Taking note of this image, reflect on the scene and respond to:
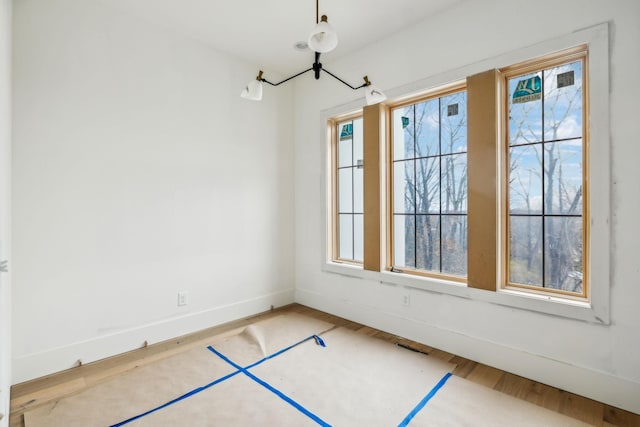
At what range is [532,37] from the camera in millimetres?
2260

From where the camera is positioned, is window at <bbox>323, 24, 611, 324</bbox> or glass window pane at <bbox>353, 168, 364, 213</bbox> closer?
window at <bbox>323, 24, 611, 324</bbox>

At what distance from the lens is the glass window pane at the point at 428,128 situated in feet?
9.59

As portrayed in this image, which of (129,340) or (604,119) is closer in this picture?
(604,119)

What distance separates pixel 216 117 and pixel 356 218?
187 cm

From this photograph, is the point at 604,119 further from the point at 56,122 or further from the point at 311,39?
the point at 56,122

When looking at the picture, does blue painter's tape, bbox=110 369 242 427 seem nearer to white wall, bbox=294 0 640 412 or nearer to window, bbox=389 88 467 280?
white wall, bbox=294 0 640 412

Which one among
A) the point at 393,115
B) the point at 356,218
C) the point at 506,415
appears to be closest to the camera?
the point at 506,415

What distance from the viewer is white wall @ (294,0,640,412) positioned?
193 cm

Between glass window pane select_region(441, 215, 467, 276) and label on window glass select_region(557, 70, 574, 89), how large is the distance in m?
1.16

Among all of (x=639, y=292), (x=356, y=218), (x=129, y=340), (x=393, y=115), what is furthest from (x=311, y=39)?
(x=129, y=340)

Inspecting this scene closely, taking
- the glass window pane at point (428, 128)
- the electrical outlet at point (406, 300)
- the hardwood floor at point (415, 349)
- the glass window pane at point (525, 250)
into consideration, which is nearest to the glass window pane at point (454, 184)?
the glass window pane at point (428, 128)

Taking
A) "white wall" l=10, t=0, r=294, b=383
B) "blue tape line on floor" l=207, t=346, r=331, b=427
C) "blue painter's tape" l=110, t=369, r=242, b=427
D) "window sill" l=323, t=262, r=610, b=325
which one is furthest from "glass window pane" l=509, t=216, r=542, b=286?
"white wall" l=10, t=0, r=294, b=383

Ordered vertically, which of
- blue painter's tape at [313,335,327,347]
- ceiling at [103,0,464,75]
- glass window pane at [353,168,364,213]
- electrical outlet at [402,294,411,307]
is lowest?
blue painter's tape at [313,335,327,347]

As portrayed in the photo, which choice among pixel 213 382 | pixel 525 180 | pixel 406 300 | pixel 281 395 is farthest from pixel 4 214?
pixel 525 180
